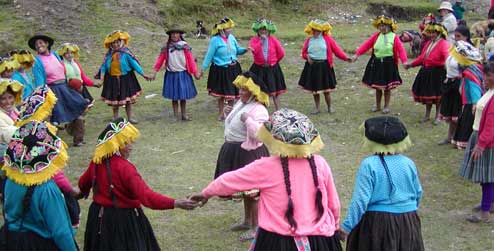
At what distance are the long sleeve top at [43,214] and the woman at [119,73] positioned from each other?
19.4ft

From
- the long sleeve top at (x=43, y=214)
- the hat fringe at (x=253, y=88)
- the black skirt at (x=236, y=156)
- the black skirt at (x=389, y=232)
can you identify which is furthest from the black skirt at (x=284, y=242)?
the hat fringe at (x=253, y=88)

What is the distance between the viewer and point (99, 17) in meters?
16.9

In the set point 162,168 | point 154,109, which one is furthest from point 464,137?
point 154,109

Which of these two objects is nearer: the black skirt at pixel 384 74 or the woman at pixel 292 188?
the woman at pixel 292 188

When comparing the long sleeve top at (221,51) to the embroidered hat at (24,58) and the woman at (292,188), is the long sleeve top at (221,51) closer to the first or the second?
the embroidered hat at (24,58)

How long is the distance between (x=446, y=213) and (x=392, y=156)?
2640mm

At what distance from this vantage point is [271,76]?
11.1 m

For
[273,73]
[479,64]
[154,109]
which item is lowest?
[154,109]

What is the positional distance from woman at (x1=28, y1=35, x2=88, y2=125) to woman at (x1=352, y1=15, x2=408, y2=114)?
4515mm

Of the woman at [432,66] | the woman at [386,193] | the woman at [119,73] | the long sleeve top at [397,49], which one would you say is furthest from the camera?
the long sleeve top at [397,49]

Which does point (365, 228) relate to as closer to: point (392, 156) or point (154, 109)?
→ point (392, 156)

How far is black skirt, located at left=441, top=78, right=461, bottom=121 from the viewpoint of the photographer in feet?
30.2

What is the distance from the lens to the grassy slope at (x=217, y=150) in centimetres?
678

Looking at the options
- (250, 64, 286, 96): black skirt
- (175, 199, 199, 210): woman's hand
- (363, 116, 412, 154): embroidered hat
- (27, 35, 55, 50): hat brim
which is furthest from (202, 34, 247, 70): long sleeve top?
(363, 116, 412, 154): embroidered hat
